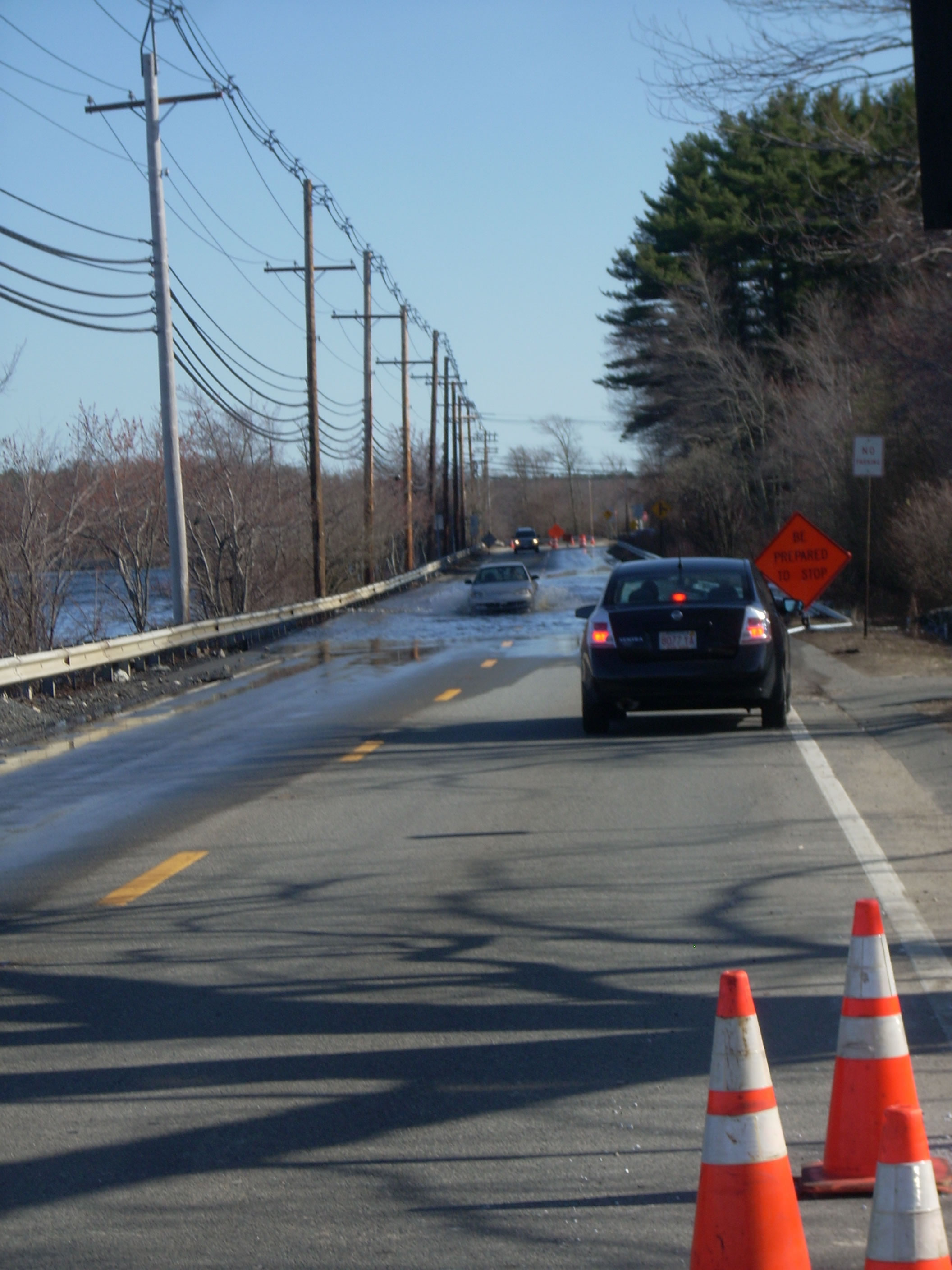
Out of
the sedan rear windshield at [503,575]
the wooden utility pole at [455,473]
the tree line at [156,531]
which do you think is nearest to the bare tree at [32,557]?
the tree line at [156,531]

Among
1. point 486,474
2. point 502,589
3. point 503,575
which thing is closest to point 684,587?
point 502,589

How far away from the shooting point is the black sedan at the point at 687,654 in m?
13.1

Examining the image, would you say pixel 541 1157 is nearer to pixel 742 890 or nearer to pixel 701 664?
pixel 742 890

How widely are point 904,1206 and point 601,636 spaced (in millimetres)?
10239

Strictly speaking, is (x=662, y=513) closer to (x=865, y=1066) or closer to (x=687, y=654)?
(x=687, y=654)

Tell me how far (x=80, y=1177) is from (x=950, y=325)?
23.2 m

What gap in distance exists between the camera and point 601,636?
13.2 metres

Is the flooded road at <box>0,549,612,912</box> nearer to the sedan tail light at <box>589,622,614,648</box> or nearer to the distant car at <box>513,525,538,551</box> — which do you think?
the sedan tail light at <box>589,622,614,648</box>

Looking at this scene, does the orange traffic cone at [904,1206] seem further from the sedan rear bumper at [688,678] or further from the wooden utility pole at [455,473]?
the wooden utility pole at [455,473]

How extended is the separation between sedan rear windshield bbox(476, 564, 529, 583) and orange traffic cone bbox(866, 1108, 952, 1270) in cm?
3638

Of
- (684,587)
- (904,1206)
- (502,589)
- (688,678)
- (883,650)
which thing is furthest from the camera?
(502,589)

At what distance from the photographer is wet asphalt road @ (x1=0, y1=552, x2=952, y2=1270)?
3973 mm

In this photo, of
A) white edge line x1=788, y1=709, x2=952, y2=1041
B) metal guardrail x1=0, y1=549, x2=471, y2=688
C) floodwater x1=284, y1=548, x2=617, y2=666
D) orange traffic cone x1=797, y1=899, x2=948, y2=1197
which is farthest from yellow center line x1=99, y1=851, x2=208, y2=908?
floodwater x1=284, y1=548, x2=617, y2=666

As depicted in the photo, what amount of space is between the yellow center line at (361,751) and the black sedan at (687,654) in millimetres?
1961
